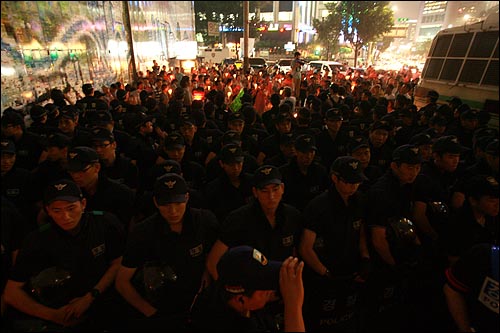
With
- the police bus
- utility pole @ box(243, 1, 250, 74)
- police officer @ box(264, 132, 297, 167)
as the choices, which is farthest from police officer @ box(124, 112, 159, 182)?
utility pole @ box(243, 1, 250, 74)

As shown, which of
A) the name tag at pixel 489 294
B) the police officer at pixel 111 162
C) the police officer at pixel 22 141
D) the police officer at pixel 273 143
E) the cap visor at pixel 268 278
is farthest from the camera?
the police officer at pixel 273 143

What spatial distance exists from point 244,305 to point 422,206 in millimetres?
2776

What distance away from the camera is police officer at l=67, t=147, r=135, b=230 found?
11.5 ft

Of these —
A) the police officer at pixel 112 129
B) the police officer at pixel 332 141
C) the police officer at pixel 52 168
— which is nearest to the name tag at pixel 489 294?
the police officer at pixel 332 141

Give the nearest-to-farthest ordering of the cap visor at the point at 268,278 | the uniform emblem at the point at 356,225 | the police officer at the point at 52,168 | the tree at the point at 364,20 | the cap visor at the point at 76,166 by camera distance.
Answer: the cap visor at the point at 268,278, the uniform emblem at the point at 356,225, the cap visor at the point at 76,166, the police officer at the point at 52,168, the tree at the point at 364,20

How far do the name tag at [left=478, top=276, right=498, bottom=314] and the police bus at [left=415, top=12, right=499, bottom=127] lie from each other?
25.9ft

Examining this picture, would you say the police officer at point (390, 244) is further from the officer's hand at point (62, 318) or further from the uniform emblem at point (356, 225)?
the officer's hand at point (62, 318)

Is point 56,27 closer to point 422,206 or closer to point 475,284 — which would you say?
point 422,206

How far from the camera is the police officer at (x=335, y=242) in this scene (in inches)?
121

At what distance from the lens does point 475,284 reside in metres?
2.21

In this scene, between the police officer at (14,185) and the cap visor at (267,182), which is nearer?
the cap visor at (267,182)

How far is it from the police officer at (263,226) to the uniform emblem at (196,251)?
112 millimetres

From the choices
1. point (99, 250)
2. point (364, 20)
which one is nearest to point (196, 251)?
point (99, 250)

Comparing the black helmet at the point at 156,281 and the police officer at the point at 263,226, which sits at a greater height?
the police officer at the point at 263,226
